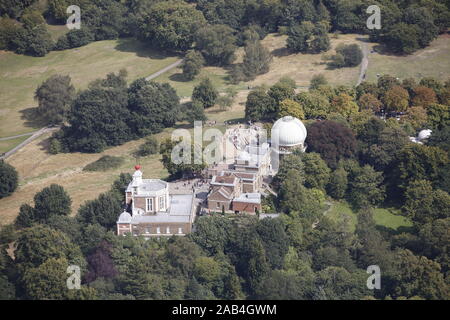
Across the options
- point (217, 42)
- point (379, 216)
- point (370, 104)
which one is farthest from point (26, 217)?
point (217, 42)

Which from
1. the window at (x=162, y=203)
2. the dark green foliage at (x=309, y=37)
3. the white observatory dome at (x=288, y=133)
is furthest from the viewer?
the dark green foliage at (x=309, y=37)

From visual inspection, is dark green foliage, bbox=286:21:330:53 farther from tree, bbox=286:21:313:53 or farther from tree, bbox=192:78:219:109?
tree, bbox=192:78:219:109

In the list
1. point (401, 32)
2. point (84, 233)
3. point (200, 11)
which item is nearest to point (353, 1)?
point (401, 32)

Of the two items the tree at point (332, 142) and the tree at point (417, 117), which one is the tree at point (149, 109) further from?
the tree at point (417, 117)

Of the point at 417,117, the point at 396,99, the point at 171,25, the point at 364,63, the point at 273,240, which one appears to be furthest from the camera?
the point at 171,25

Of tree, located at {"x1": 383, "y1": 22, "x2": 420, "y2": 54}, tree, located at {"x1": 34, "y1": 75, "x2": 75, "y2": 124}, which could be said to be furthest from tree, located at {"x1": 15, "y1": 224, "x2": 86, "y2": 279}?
tree, located at {"x1": 383, "y1": 22, "x2": 420, "y2": 54}

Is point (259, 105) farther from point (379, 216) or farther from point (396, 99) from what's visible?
point (379, 216)

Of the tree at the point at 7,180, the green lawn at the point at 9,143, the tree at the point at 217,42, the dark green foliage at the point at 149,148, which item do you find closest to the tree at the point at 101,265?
the tree at the point at 7,180
